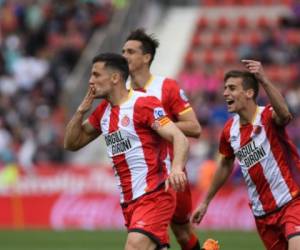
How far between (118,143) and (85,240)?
8541mm

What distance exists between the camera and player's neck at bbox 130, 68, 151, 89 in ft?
37.8

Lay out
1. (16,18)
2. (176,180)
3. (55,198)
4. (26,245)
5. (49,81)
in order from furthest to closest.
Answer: (16,18)
(49,81)
(55,198)
(26,245)
(176,180)

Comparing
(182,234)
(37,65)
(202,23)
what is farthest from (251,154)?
(202,23)

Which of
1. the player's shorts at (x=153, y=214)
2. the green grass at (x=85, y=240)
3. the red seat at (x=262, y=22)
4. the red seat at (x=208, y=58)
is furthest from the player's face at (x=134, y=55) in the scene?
the red seat at (x=262, y=22)

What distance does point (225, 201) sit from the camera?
2080 cm

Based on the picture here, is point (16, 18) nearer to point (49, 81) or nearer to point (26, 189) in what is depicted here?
point (49, 81)

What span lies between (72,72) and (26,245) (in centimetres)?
874

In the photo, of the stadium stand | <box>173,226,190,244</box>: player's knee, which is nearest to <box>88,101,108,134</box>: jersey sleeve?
<box>173,226,190,244</box>: player's knee

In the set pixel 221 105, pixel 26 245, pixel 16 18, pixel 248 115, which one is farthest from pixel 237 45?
pixel 248 115

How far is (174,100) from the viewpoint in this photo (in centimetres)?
1145

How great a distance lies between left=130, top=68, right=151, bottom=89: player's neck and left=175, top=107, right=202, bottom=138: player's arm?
19.4 inches

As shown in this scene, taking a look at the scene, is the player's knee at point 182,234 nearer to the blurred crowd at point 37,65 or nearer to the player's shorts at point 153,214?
the player's shorts at point 153,214

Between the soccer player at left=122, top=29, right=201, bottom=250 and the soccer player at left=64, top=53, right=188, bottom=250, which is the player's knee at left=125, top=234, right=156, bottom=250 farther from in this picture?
the soccer player at left=122, top=29, right=201, bottom=250

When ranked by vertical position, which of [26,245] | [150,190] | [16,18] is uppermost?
[16,18]
